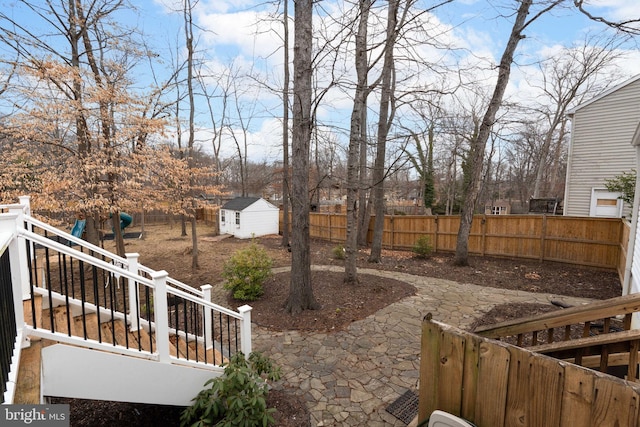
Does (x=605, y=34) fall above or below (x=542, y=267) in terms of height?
above

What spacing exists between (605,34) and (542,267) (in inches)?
232

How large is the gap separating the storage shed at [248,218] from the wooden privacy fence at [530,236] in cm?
809

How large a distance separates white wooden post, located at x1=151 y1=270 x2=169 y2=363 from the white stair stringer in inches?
4.7

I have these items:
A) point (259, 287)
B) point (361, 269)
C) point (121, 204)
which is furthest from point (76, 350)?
point (361, 269)

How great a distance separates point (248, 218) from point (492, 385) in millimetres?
16249

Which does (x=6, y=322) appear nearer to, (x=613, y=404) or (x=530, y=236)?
(x=613, y=404)

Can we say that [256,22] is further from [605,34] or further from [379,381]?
[605,34]

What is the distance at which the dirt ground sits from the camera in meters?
3.49

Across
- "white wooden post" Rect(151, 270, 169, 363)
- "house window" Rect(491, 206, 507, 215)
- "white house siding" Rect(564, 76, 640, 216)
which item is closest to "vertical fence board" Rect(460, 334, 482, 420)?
"white wooden post" Rect(151, 270, 169, 363)

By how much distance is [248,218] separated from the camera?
16984 mm

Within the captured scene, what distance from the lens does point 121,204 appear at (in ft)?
21.3

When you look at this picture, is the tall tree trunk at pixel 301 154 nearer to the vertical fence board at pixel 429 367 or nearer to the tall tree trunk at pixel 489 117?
the vertical fence board at pixel 429 367

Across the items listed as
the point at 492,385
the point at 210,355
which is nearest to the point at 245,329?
the point at 210,355

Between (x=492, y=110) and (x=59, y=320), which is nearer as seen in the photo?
(x=59, y=320)
